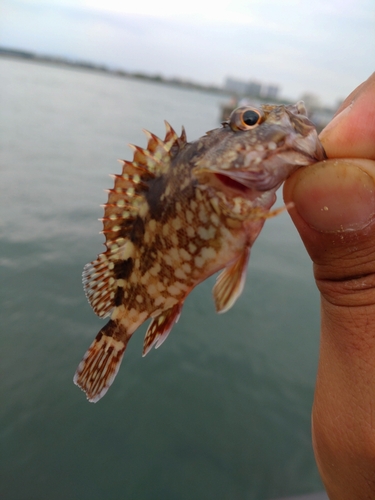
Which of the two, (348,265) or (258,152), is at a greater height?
(258,152)

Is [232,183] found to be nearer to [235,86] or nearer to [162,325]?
[162,325]

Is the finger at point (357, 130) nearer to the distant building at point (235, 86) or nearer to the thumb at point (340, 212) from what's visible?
the thumb at point (340, 212)

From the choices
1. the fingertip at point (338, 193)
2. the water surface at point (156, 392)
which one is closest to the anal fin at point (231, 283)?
the fingertip at point (338, 193)

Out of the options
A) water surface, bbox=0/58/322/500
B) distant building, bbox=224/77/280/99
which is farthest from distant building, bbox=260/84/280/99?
water surface, bbox=0/58/322/500

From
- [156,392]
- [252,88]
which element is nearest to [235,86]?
[252,88]

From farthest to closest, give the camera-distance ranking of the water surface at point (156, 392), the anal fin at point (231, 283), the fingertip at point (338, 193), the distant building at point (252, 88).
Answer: the distant building at point (252, 88) → the water surface at point (156, 392) → the anal fin at point (231, 283) → the fingertip at point (338, 193)

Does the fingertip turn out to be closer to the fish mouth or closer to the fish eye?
the fish mouth
